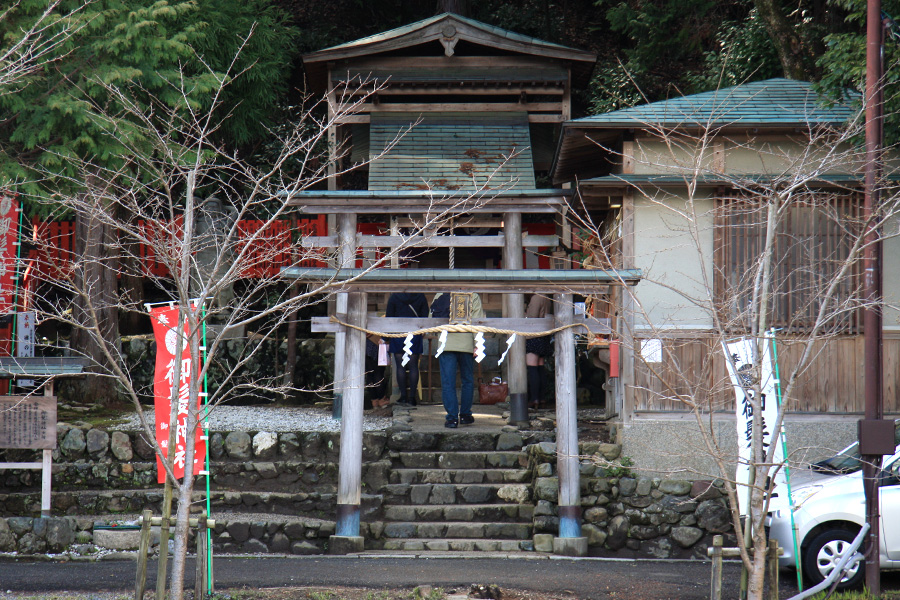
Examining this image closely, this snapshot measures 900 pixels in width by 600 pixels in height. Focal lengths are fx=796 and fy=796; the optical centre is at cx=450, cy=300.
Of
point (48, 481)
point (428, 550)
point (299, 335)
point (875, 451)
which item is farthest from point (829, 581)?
point (299, 335)

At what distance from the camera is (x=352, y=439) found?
947 centimetres

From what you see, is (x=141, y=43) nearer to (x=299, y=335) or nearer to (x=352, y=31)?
(x=299, y=335)

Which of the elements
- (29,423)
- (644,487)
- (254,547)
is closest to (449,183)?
(644,487)

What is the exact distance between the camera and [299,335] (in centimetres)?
1678

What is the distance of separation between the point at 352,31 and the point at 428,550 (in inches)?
535

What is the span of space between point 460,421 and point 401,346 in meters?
2.08

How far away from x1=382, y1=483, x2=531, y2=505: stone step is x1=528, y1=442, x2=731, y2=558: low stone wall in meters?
0.32

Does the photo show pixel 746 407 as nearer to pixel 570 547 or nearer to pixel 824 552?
pixel 824 552

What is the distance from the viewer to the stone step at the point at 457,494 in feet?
33.3

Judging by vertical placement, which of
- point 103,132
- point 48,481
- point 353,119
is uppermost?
point 353,119

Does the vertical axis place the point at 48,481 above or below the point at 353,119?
below

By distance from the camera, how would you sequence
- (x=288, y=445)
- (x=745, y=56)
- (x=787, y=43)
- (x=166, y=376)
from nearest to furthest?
(x=166, y=376)
(x=288, y=445)
(x=787, y=43)
(x=745, y=56)

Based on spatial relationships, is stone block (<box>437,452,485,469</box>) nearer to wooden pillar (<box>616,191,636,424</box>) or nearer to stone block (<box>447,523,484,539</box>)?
stone block (<box>447,523,484,539</box>)

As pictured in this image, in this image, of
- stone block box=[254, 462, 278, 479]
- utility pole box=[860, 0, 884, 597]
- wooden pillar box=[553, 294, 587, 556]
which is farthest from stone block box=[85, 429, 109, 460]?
utility pole box=[860, 0, 884, 597]
